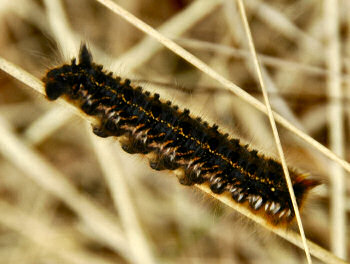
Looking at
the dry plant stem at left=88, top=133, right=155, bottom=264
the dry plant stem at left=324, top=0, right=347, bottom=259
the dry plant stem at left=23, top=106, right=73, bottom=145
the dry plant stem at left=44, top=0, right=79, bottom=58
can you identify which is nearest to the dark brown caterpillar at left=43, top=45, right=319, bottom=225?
the dry plant stem at left=324, top=0, right=347, bottom=259

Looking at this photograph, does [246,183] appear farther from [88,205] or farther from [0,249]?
[0,249]

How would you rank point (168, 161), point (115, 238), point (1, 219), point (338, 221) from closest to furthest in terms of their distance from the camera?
point (168, 161), point (338, 221), point (115, 238), point (1, 219)

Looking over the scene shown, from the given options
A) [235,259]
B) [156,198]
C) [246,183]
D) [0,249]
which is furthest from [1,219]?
[246,183]

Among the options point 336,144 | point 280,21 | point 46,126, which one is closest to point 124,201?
point 46,126

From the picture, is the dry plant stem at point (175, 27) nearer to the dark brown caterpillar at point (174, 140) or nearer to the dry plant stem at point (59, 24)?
the dry plant stem at point (59, 24)

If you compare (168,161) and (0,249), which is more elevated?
(168,161)

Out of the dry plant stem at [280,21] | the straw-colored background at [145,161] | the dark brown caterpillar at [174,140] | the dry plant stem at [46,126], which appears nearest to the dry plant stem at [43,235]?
the straw-colored background at [145,161]

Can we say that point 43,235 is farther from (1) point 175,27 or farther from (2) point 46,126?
(1) point 175,27
